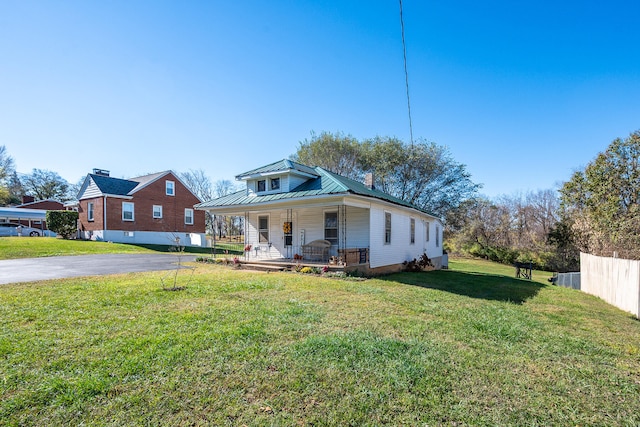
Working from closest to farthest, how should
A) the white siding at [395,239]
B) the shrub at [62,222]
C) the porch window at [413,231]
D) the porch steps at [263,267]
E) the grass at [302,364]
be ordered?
the grass at [302,364]
the porch steps at [263,267]
the white siding at [395,239]
the porch window at [413,231]
the shrub at [62,222]

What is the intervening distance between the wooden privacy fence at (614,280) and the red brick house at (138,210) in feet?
80.5

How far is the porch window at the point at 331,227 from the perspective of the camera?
13336 mm

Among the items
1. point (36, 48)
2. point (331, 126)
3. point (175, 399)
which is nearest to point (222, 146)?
point (331, 126)

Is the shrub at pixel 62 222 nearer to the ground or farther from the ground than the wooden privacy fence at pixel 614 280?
farther from the ground

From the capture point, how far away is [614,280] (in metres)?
8.98

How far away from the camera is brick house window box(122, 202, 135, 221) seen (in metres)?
24.1

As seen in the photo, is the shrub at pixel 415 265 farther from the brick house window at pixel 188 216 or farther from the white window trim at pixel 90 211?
the white window trim at pixel 90 211

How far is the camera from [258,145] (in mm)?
29000

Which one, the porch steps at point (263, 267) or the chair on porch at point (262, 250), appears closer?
the porch steps at point (263, 267)

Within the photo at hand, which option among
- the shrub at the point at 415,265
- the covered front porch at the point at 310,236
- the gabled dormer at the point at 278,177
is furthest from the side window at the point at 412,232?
the gabled dormer at the point at 278,177

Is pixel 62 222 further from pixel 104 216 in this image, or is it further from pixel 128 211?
pixel 128 211

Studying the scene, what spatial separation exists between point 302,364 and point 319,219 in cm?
1039

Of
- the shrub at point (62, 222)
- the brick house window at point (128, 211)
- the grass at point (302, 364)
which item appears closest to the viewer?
the grass at point (302, 364)

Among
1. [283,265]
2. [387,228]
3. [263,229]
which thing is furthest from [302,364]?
[263,229]
